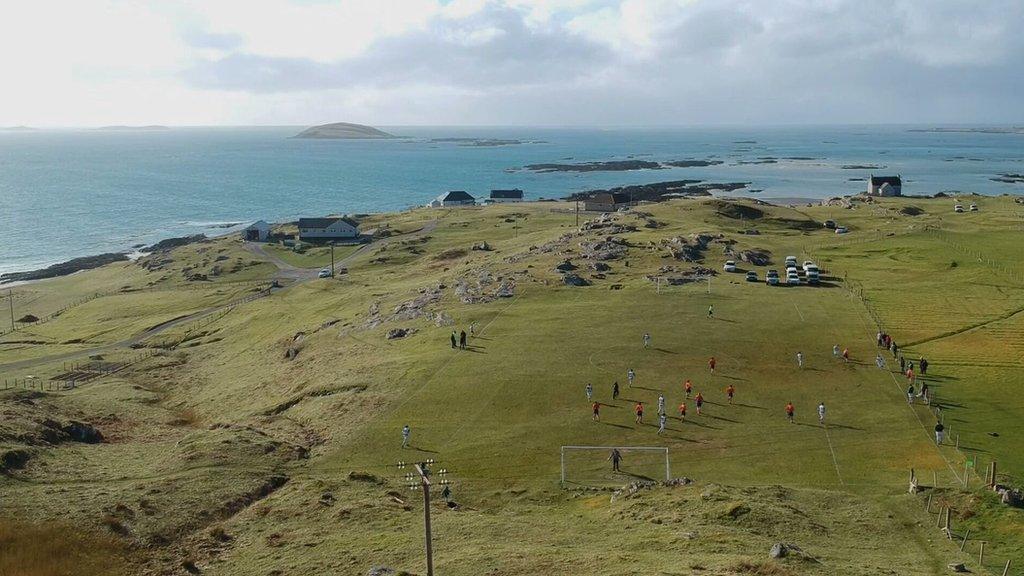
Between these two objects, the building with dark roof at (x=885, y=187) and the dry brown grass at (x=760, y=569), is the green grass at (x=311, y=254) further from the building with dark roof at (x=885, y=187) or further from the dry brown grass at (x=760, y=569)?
the building with dark roof at (x=885, y=187)

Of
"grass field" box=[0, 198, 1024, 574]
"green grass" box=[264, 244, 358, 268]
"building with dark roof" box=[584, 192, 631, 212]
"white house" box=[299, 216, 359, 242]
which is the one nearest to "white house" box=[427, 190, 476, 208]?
"building with dark roof" box=[584, 192, 631, 212]

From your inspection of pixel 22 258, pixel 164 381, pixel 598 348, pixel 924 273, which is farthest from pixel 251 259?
pixel 924 273

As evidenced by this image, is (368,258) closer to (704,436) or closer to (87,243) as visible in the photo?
(704,436)

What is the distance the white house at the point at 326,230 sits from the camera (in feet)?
448

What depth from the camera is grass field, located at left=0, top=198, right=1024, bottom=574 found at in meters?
31.1

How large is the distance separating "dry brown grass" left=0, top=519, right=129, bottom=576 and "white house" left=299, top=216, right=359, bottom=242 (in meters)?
106

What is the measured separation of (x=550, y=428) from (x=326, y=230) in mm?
101751

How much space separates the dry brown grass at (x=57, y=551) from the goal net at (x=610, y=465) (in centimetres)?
2007

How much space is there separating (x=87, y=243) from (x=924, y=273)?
6729 inches

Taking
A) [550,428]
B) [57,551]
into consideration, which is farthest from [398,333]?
[57,551]

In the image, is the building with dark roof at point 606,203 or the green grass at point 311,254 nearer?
the green grass at point 311,254

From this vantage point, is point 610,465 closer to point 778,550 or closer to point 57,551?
point 778,550

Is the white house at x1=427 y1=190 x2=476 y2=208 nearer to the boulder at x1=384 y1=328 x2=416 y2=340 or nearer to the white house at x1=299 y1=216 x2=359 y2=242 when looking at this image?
the white house at x1=299 y1=216 x2=359 y2=242

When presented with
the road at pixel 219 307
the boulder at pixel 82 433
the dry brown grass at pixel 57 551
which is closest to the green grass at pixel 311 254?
the road at pixel 219 307
